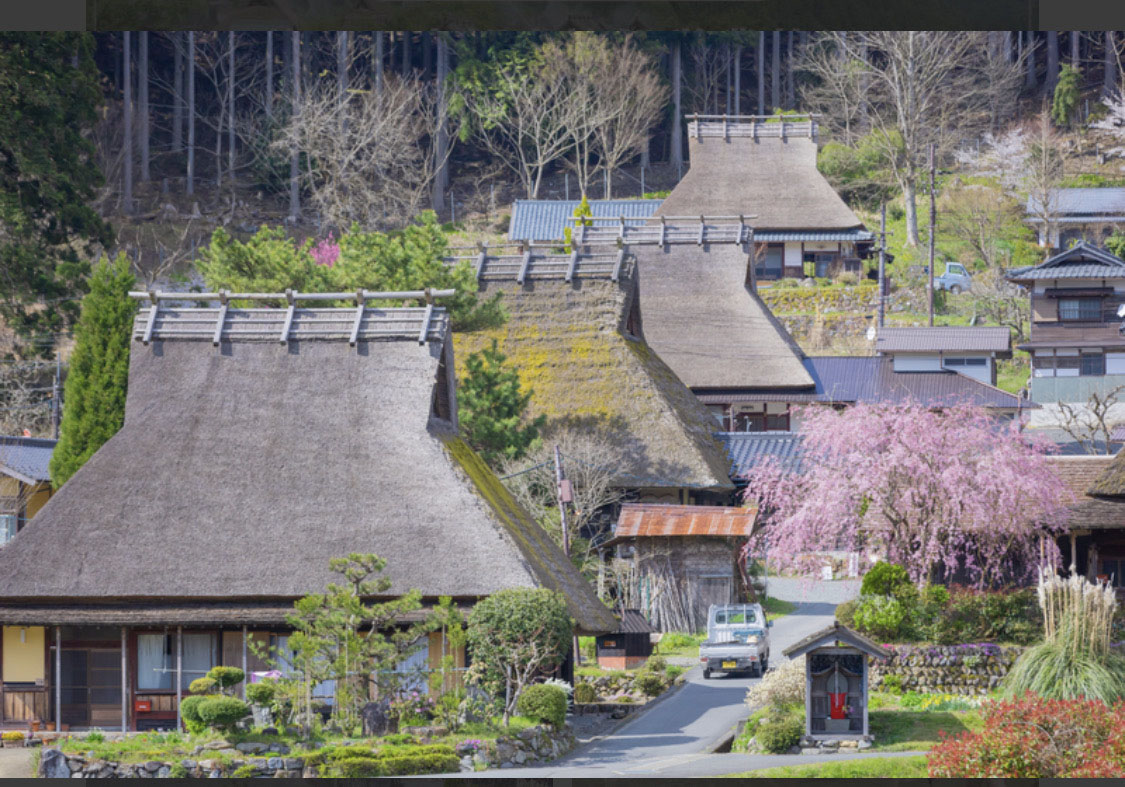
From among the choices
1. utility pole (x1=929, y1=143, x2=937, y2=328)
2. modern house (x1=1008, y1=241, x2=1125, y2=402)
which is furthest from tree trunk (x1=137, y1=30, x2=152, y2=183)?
modern house (x1=1008, y1=241, x2=1125, y2=402)

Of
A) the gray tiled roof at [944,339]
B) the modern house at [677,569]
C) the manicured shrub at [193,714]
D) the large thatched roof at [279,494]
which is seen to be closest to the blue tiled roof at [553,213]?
the gray tiled roof at [944,339]

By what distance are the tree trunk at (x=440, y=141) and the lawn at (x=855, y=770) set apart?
1427 cm

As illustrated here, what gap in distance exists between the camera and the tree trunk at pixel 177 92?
25.3m

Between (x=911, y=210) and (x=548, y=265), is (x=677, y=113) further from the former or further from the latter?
(x=911, y=210)

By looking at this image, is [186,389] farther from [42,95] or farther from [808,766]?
[808,766]

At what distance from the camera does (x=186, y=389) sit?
76.2ft

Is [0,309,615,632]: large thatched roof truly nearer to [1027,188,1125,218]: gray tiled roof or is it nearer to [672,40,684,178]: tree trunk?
[672,40,684,178]: tree trunk

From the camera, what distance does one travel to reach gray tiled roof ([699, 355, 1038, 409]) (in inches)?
1503

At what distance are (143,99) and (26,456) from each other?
21.5 feet

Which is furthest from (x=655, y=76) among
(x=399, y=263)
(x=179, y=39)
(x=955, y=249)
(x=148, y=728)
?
(x=955, y=249)

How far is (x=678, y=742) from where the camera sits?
19.7 metres

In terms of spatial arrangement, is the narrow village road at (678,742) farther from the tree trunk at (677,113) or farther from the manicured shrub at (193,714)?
the tree trunk at (677,113)

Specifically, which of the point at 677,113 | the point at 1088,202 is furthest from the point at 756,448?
the point at 1088,202

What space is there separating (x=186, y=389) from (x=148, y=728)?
16.0 ft
